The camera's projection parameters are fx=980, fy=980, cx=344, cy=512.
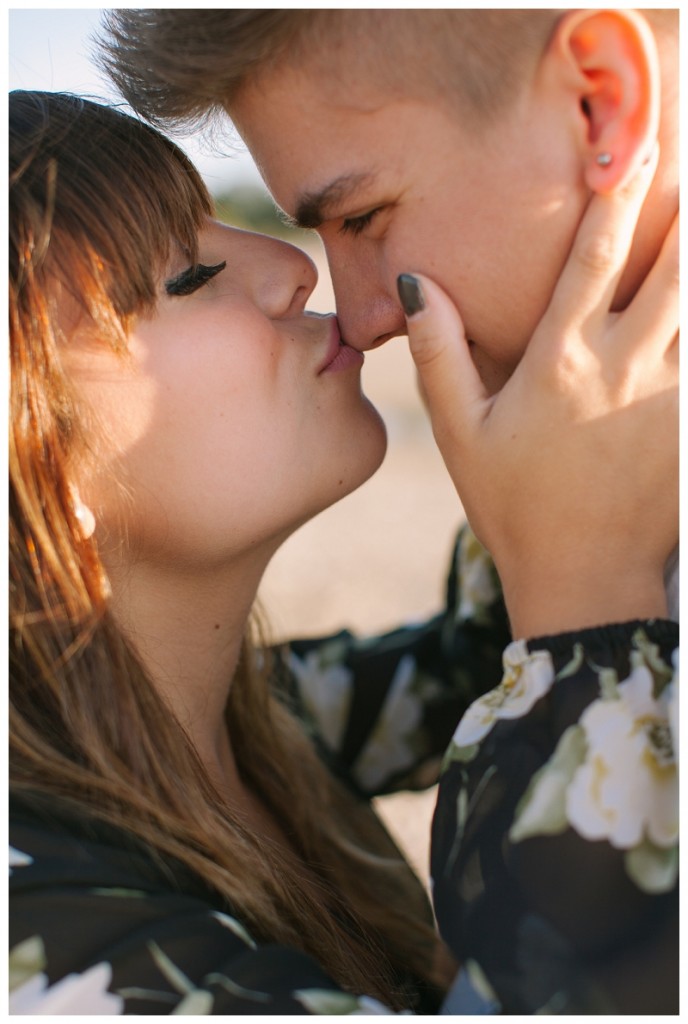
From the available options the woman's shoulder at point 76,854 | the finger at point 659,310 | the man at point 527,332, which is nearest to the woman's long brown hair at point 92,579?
the woman's shoulder at point 76,854

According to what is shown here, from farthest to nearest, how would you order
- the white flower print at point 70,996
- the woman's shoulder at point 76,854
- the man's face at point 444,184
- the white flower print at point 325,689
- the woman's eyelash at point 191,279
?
the white flower print at point 325,689 → the woman's eyelash at point 191,279 → the man's face at point 444,184 → the woman's shoulder at point 76,854 → the white flower print at point 70,996

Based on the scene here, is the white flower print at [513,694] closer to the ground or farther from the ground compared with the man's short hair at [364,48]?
closer to the ground

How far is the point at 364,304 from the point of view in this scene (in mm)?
1964

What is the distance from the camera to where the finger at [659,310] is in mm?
1591

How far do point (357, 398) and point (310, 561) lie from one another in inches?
182

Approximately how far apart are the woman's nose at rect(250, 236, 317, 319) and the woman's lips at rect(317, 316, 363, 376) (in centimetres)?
11

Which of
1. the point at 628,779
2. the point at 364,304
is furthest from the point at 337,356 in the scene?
the point at 628,779

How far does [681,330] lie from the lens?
1.61 meters

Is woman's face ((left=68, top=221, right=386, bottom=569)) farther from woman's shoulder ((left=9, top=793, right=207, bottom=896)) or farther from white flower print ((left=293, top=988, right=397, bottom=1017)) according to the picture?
white flower print ((left=293, top=988, right=397, bottom=1017))

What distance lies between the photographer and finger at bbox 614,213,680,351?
159 centimetres

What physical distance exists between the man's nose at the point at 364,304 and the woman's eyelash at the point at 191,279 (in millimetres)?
244

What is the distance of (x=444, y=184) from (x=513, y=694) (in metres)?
0.88

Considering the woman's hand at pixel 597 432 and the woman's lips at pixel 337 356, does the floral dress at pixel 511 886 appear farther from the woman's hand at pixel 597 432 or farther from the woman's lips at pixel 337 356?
the woman's lips at pixel 337 356

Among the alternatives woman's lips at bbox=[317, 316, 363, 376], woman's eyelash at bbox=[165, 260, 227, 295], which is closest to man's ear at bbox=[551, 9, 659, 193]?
woman's lips at bbox=[317, 316, 363, 376]
